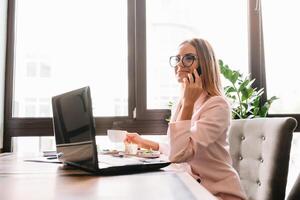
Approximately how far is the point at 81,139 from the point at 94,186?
222 millimetres

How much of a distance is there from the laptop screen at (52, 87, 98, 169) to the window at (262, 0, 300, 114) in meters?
2.03

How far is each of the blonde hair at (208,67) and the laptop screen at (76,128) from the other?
0.59 meters

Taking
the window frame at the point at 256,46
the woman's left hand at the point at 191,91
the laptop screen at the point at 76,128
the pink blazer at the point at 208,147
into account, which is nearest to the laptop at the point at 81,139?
the laptop screen at the point at 76,128

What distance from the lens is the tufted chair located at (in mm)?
1167

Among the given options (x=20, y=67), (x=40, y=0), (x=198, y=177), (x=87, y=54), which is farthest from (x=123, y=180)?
(x=40, y=0)

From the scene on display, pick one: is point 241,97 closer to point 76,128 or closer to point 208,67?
point 208,67

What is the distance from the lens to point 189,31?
2781mm

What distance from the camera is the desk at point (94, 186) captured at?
27.1 inches

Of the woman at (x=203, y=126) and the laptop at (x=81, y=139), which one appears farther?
the woman at (x=203, y=126)

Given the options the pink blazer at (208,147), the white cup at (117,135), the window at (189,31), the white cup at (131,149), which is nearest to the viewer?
the pink blazer at (208,147)

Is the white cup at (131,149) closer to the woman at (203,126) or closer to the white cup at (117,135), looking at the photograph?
the white cup at (117,135)

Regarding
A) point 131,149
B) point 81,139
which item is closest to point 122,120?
point 131,149

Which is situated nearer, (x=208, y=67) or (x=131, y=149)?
(x=208, y=67)

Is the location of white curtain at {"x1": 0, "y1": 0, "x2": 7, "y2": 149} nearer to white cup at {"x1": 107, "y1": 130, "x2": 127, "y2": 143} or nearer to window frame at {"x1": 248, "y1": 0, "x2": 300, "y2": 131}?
white cup at {"x1": 107, "y1": 130, "x2": 127, "y2": 143}
